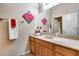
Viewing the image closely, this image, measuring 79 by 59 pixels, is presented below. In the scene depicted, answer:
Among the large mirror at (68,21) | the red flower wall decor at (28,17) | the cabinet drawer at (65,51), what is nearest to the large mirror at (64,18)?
the large mirror at (68,21)

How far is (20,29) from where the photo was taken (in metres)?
3.92

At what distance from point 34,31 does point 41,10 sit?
2.67 feet

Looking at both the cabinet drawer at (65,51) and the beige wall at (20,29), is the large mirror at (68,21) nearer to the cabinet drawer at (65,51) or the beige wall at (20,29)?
the cabinet drawer at (65,51)

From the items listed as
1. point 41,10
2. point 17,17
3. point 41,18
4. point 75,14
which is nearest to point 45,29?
point 41,18

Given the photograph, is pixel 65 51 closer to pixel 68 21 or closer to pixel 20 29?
pixel 68 21

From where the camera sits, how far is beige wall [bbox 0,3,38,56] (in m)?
3.42

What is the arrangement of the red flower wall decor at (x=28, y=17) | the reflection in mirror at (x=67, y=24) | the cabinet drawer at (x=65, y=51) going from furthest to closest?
1. the red flower wall decor at (x=28, y=17)
2. the reflection in mirror at (x=67, y=24)
3. the cabinet drawer at (x=65, y=51)

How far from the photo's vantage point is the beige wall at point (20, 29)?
3.42m

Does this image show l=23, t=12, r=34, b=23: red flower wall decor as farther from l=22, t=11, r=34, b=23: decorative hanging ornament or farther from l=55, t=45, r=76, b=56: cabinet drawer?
l=55, t=45, r=76, b=56: cabinet drawer

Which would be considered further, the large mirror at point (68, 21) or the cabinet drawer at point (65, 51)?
the large mirror at point (68, 21)

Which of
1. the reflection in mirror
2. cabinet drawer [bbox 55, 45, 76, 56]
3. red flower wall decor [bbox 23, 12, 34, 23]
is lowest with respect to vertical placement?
cabinet drawer [bbox 55, 45, 76, 56]

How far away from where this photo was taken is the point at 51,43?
7.97ft

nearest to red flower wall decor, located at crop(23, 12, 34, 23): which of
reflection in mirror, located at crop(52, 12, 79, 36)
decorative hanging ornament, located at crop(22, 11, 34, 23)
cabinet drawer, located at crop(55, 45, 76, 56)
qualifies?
decorative hanging ornament, located at crop(22, 11, 34, 23)

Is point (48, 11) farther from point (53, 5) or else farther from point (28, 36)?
point (28, 36)
